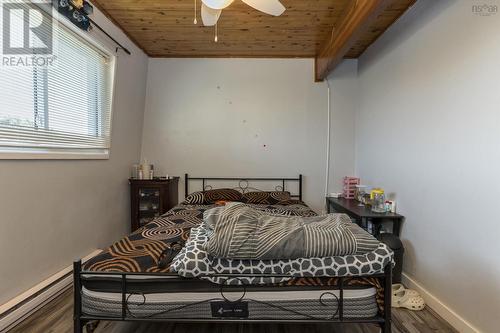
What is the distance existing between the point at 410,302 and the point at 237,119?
9.16 feet

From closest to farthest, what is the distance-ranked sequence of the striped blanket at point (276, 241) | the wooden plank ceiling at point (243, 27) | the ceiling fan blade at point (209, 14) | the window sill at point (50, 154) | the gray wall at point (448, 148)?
the striped blanket at point (276, 241)
the gray wall at point (448, 148)
the window sill at point (50, 154)
the ceiling fan blade at point (209, 14)
the wooden plank ceiling at point (243, 27)

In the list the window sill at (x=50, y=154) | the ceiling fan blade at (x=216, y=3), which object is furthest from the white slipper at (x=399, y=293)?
the window sill at (x=50, y=154)

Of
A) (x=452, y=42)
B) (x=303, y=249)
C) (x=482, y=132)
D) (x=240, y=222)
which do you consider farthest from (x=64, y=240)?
(x=452, y=42)

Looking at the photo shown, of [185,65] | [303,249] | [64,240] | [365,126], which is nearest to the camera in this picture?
[303,249]

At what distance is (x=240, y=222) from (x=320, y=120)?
2.76m

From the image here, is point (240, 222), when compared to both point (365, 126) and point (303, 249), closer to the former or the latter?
point (303, 249)

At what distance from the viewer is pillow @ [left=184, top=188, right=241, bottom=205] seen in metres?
3.39

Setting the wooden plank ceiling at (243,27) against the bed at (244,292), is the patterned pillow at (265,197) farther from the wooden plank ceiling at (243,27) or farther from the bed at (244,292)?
the bed at (244,292)

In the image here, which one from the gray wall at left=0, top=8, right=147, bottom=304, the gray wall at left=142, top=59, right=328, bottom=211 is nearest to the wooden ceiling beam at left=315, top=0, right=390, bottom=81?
the gray wall at left=142, top=59, right=328, bottom=211

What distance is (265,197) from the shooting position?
3496 mm

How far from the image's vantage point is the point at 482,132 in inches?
69.4

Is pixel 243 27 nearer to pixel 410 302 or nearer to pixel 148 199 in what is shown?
pixel 148 199

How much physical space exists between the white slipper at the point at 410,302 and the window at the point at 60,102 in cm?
294

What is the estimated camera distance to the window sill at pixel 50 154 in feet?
6.07
